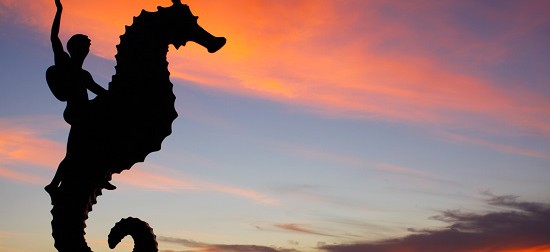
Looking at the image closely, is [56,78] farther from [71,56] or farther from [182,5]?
[182,5]

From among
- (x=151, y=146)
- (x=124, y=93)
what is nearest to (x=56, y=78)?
(x=124, y=93)

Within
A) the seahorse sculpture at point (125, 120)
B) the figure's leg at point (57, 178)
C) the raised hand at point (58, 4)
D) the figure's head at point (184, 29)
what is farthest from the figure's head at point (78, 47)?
the figure's leg at point (57, 178)

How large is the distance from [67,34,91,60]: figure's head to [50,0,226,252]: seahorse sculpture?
60 cm

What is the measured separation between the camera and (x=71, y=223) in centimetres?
841

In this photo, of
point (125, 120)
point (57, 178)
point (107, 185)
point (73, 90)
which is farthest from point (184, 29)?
point (57, 178)

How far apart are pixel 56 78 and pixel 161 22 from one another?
1.63 meters

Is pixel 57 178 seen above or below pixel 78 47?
below

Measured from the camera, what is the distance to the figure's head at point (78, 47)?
8906 mm

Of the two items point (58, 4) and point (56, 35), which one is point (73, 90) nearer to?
point (56, 35)

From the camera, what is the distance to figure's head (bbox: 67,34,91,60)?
8.91 metres

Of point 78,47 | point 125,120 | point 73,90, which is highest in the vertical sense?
point 78,47

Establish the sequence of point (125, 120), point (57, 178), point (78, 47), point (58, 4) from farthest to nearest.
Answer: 1. point (78, 47)
2. point (58, 4)
3. point (57, 178)
4. point (125, 120)

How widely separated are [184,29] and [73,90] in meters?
1.71

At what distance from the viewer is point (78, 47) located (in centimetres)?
891
